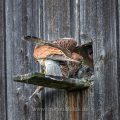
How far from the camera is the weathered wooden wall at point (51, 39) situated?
161 inches

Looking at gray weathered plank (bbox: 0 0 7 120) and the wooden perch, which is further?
gray weathered plank (bbox: 0 0 7 120)

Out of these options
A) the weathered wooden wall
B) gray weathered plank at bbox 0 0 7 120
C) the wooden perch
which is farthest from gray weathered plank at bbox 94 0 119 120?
gray weathered plank at bbox 0 0 7 120

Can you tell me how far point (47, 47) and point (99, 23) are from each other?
40 cm

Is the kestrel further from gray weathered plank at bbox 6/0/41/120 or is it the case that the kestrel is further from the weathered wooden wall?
gray weathered plank at bbox 6/0/41/120

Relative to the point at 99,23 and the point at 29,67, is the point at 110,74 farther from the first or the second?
the point at 29,67

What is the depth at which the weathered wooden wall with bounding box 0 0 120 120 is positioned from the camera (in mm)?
4094

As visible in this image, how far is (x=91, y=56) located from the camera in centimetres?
432

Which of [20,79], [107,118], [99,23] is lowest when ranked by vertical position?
[107,118]

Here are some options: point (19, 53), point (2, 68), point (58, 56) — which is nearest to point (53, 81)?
point (58, 56)

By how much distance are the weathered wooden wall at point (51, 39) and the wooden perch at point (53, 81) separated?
0.07m

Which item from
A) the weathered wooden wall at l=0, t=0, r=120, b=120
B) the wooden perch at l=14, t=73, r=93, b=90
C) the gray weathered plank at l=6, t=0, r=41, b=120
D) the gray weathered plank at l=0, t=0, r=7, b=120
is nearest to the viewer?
the wooden perch at l=14, t=73, r=93, b=90

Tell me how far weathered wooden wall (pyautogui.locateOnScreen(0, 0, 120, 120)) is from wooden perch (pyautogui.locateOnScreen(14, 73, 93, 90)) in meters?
0.07

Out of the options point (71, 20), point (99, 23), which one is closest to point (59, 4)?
point (71, 20)

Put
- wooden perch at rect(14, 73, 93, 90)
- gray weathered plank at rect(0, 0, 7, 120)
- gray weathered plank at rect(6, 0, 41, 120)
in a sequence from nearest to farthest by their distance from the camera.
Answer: wooden perch at rect(14, 73, 93, 90) < gray weathered plank at rect(6, 0, 41, 120) < gray weathered plank at rect(0, 0, 7, 120)
